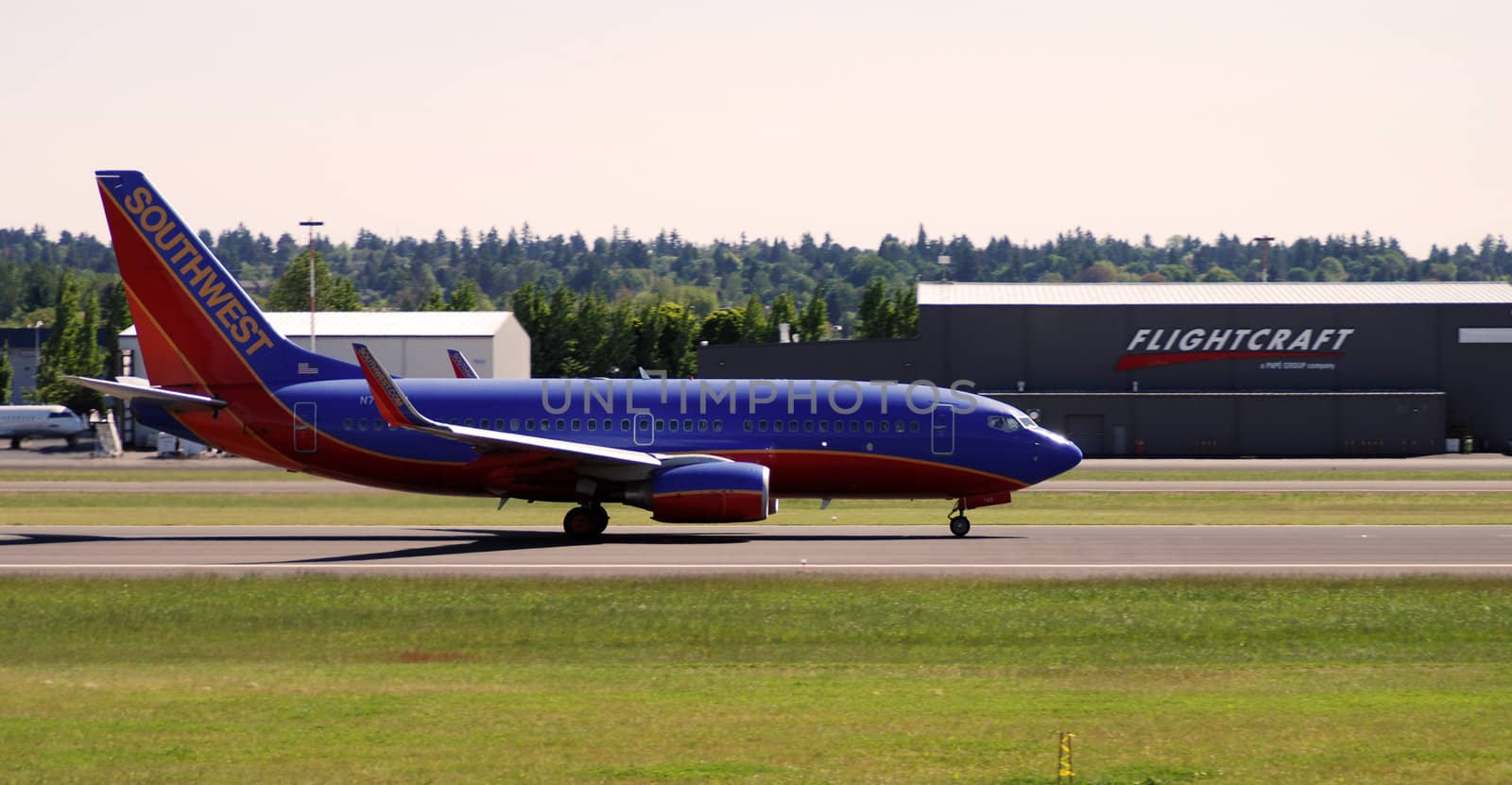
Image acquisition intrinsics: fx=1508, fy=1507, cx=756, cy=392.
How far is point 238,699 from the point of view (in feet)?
56.2

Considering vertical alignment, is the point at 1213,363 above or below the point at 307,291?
below

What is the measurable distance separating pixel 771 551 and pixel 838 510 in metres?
12.2

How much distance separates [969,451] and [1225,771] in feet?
77.6

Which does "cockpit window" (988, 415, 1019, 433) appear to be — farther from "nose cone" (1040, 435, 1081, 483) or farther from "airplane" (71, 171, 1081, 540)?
"nose cone" (1040, 435, 1081, 483)

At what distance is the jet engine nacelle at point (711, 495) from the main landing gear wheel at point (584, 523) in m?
1.68

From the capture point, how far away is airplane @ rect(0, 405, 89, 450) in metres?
110

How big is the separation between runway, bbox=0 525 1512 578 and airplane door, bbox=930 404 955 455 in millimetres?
2198

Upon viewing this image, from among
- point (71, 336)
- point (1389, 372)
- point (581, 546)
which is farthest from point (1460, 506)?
point (71, 336)

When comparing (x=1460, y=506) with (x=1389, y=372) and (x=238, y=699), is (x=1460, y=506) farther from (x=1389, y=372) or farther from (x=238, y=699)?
(x=1389, y=372)

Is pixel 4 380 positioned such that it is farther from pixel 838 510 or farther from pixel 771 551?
pixel 771 551

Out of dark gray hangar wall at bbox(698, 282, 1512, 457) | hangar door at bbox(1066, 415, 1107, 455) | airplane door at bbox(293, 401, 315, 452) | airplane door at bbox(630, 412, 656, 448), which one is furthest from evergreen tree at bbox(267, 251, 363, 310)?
airplane door at bbox(630, 412, 656, 448)

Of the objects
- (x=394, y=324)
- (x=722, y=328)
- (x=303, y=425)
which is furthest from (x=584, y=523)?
(x=722, y=328)

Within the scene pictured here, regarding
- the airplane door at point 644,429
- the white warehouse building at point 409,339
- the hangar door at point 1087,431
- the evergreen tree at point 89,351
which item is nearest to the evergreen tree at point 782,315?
the evergreen tree at point 89,351

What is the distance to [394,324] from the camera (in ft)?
304
